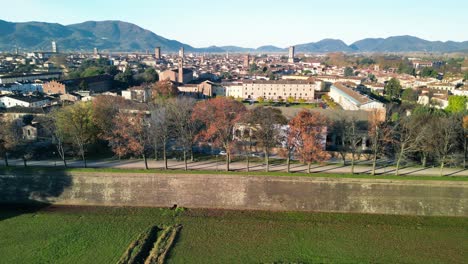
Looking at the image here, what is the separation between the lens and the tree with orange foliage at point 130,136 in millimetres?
20359

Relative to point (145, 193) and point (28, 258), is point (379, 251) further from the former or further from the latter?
point (28, 258)

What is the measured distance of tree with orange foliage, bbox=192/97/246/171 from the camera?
20594 mm

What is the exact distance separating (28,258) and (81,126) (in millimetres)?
10584

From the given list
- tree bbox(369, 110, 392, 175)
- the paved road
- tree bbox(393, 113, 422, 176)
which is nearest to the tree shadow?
the paved road

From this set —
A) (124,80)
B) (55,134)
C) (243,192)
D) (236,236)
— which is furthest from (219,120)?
(124,80)

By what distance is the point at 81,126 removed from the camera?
2212cm

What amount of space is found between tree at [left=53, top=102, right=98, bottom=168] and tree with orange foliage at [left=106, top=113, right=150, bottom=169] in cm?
215

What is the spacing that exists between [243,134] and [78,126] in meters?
11.3

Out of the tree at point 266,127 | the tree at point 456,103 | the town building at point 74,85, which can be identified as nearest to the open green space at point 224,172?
the tree at point 266,127

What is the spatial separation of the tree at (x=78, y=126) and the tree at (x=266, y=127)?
442 inches

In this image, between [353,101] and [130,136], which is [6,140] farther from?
[353,101]

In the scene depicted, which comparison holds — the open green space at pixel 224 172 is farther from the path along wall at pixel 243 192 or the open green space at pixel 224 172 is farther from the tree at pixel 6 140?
the tree at pixel 6 140

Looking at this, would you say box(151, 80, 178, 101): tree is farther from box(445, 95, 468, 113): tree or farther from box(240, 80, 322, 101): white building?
box(445, 95, 468, 113): tree

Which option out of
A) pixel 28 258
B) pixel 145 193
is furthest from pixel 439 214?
pixel 28 258
